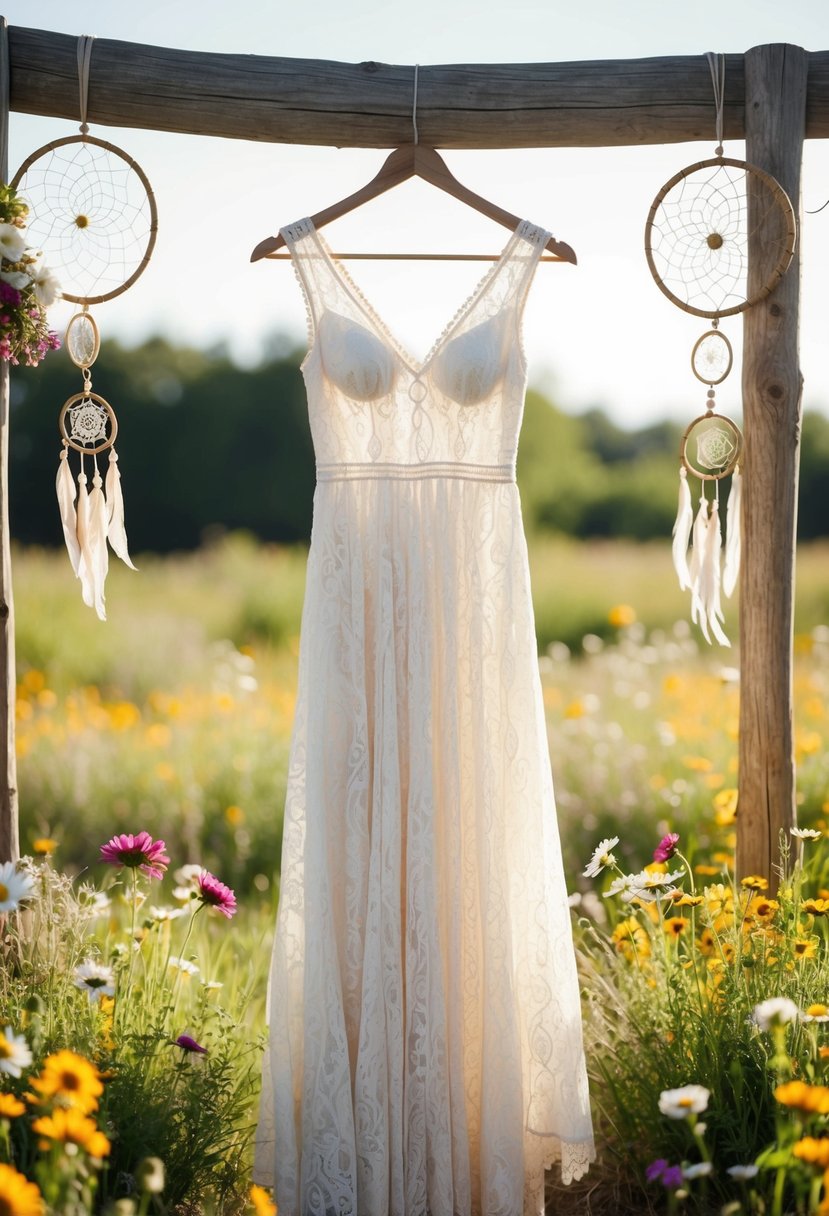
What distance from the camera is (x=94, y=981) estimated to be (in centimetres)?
177

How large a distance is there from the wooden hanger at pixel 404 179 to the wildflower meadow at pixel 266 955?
1.16 meters

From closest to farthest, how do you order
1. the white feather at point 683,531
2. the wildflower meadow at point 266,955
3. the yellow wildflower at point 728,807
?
1. the wildflower meadow at point 266,955
2. the white feather at point 683,531
3. the yellow wildflower at point 728,807

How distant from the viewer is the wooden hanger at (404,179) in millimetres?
1965

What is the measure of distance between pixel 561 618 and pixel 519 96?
590cm

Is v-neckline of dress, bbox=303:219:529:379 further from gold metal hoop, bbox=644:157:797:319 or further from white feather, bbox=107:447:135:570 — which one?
white feather, bbox=107:447:135:570

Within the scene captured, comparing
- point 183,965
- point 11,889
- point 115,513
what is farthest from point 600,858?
point 115,513

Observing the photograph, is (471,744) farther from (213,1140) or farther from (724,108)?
(724,108)

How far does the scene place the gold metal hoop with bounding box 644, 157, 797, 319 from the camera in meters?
2.15

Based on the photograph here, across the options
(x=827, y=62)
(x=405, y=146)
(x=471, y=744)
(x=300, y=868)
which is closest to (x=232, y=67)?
(x=405, y=146)

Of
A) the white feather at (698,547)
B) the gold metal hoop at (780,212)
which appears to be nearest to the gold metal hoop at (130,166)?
the gold metal hoop at (780,212)

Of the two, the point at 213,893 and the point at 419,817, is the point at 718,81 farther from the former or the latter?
the point at 213,893

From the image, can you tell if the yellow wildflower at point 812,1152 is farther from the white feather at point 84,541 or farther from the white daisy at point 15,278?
the white daisy at point 15,278

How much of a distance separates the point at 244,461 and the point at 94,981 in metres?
11.9

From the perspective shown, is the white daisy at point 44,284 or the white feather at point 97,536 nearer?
the white daisy at point 44,284
